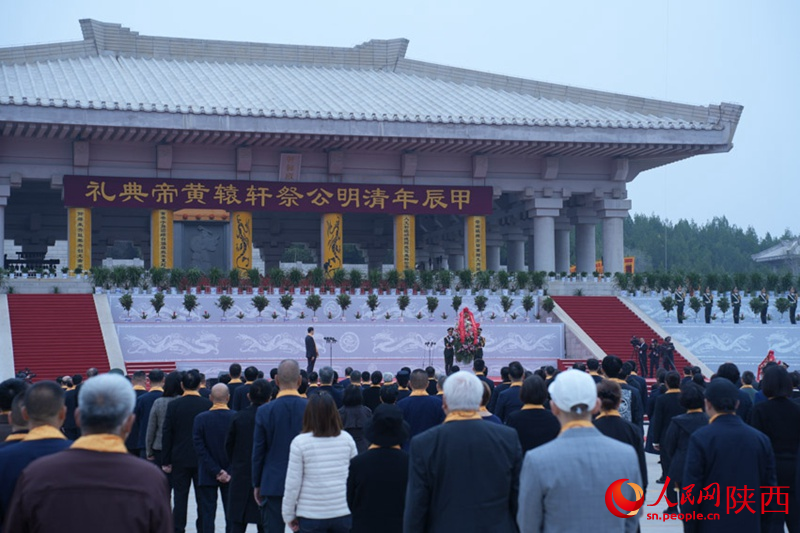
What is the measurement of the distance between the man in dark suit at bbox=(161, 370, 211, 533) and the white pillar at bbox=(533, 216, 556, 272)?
22.5m

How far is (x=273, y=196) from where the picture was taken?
1105 inches

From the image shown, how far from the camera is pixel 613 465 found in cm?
412

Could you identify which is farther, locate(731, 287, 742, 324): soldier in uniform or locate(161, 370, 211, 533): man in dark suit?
locate(731, 287, 742, 324): soldier in uniform

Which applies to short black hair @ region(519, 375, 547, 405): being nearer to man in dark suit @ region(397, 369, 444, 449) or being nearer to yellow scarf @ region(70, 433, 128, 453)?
man in dark suit @ region(397, 369, 444, 449)

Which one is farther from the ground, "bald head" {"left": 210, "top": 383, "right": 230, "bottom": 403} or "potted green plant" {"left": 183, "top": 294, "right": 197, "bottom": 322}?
"potted green plant" {"left": 183, "top": 294, "right": 197, "bottom": 322}

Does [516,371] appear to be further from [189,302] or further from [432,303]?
[432,303]

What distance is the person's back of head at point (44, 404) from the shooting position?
4031 mm

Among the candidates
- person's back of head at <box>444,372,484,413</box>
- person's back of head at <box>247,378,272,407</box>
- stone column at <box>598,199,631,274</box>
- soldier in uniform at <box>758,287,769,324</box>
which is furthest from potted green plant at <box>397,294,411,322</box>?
person's back of head at <box>444,372,484,413</box>

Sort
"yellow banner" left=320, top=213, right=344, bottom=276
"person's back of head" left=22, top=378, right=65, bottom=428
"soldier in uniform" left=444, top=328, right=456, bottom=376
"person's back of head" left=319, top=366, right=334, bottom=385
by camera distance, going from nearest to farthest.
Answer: "person's back of head" left=22, top=378, right=65, bottom=428 < "person's back of head" left=319, top=366, right=334, bottom=385 < "soldier in uniform" left=444, top=328, right=456, bottom=376 < "yellow banner" left=320, top=213, right=344, bottom=276

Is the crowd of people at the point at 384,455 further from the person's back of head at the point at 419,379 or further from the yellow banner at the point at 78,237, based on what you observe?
the yellow banner at the point at 78,237

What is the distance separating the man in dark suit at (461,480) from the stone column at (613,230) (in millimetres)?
26527

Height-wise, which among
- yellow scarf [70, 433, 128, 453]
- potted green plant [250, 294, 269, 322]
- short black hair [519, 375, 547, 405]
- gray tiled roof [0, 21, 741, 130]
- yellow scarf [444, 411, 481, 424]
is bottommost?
short black hair [519, 375, 547, 405]

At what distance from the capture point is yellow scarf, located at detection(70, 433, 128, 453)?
11.5ft

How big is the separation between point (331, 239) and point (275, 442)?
2239 centimetres
